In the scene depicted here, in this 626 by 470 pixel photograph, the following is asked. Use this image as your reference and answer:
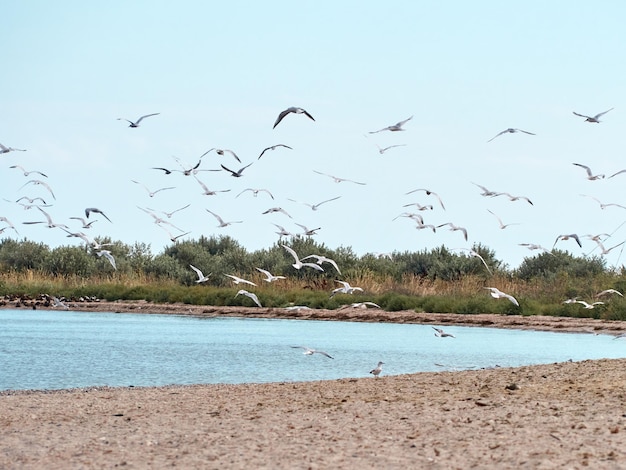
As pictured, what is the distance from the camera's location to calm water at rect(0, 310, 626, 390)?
1886cm

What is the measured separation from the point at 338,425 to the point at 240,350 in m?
14.1

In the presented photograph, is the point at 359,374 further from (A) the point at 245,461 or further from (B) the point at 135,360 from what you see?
(A) the point at 245,461

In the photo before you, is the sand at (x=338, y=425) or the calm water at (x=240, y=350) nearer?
the sand at (x=338, y=425)

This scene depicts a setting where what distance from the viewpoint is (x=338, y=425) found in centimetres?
1021

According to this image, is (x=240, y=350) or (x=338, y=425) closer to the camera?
(x=338, y=425)

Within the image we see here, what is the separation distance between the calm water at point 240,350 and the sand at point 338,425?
376 centimetres

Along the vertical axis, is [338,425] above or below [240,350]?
below

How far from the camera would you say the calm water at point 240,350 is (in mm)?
18859

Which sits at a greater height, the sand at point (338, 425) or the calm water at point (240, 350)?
the calm water at point (240, 350)

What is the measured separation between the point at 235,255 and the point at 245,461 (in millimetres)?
46203

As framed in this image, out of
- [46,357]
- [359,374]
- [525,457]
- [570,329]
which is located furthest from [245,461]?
[570,329]

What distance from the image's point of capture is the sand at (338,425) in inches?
340

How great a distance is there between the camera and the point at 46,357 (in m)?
21.9

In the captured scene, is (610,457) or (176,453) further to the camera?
(176,453)
